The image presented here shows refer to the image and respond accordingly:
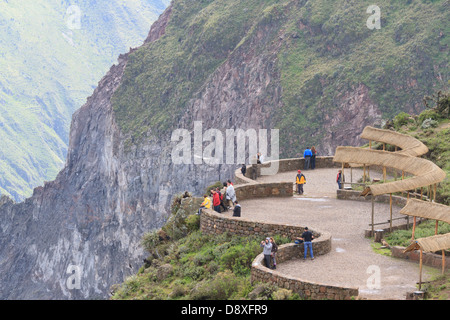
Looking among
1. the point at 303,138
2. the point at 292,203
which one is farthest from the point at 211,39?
the point at 292,203

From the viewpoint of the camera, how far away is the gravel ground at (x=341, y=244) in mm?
18625

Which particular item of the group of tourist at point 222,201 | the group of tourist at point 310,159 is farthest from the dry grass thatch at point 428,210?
the group of tourist at point 310,159

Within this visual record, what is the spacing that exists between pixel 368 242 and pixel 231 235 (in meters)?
4.25

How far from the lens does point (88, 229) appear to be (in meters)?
149

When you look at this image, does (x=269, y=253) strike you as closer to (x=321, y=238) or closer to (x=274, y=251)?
(x=274, y=251)

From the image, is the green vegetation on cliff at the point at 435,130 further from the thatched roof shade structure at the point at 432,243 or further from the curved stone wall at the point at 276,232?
the thatched roof shade structure at the point at 432,243

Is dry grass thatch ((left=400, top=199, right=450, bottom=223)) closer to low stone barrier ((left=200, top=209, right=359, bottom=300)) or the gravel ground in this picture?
the gravel ground

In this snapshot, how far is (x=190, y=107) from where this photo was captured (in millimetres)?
134500

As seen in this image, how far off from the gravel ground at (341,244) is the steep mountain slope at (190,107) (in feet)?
230

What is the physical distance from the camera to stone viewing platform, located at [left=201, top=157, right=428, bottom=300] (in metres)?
17.9

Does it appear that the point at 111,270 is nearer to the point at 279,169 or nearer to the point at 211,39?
the point at 211,39

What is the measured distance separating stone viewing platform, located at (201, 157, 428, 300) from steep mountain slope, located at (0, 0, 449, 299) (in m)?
70.1

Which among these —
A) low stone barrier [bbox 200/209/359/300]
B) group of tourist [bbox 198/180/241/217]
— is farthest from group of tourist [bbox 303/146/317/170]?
low stone barrier [bbox 200/209/359/300]

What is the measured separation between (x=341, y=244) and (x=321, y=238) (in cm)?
124
